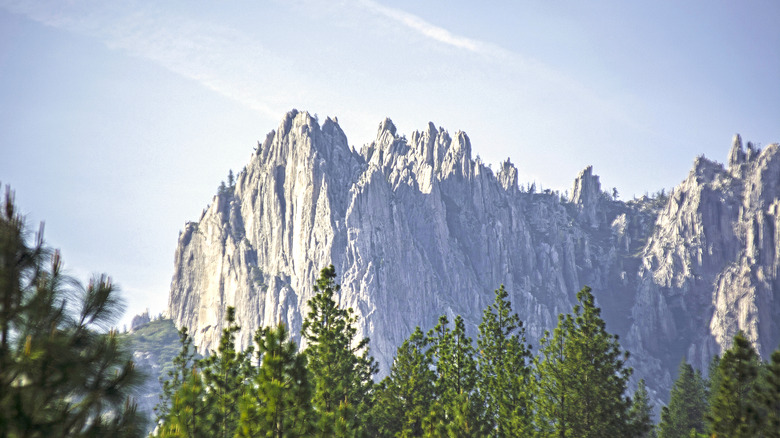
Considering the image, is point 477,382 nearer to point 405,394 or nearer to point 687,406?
point 405,394

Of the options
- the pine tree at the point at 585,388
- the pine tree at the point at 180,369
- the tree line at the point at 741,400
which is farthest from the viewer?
the pine tree at the point at 585,388

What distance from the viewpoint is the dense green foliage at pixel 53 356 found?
40.6ft

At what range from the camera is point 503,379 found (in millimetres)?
45344

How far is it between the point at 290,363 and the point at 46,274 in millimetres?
9755

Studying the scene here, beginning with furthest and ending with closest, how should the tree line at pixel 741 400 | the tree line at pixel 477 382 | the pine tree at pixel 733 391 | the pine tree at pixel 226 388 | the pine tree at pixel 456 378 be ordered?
the pine tree at pixel 456 378, the tree line at pixel 477 382, the pine tree at pixel 733 391, the pine tree at pixel 226 388, the tree line at pixel 741 400

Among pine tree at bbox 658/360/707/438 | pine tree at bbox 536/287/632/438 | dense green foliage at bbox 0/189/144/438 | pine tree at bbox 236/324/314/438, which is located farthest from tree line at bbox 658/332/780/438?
pine tree at bbox 658/360/707/438

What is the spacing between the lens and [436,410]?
38.0 m

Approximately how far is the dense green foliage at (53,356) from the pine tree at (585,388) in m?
31.8

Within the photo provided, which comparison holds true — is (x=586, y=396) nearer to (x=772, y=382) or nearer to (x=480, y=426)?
(x=480, y=426)

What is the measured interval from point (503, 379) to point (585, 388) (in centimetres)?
549

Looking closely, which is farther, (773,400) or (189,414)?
(773,400)

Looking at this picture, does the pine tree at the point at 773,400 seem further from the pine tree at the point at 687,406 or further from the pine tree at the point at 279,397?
the pine tree at the point at 687,406

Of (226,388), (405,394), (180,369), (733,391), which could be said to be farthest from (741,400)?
(180,369)

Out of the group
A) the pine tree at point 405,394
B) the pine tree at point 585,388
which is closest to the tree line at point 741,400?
the pine tree at point 585,388
